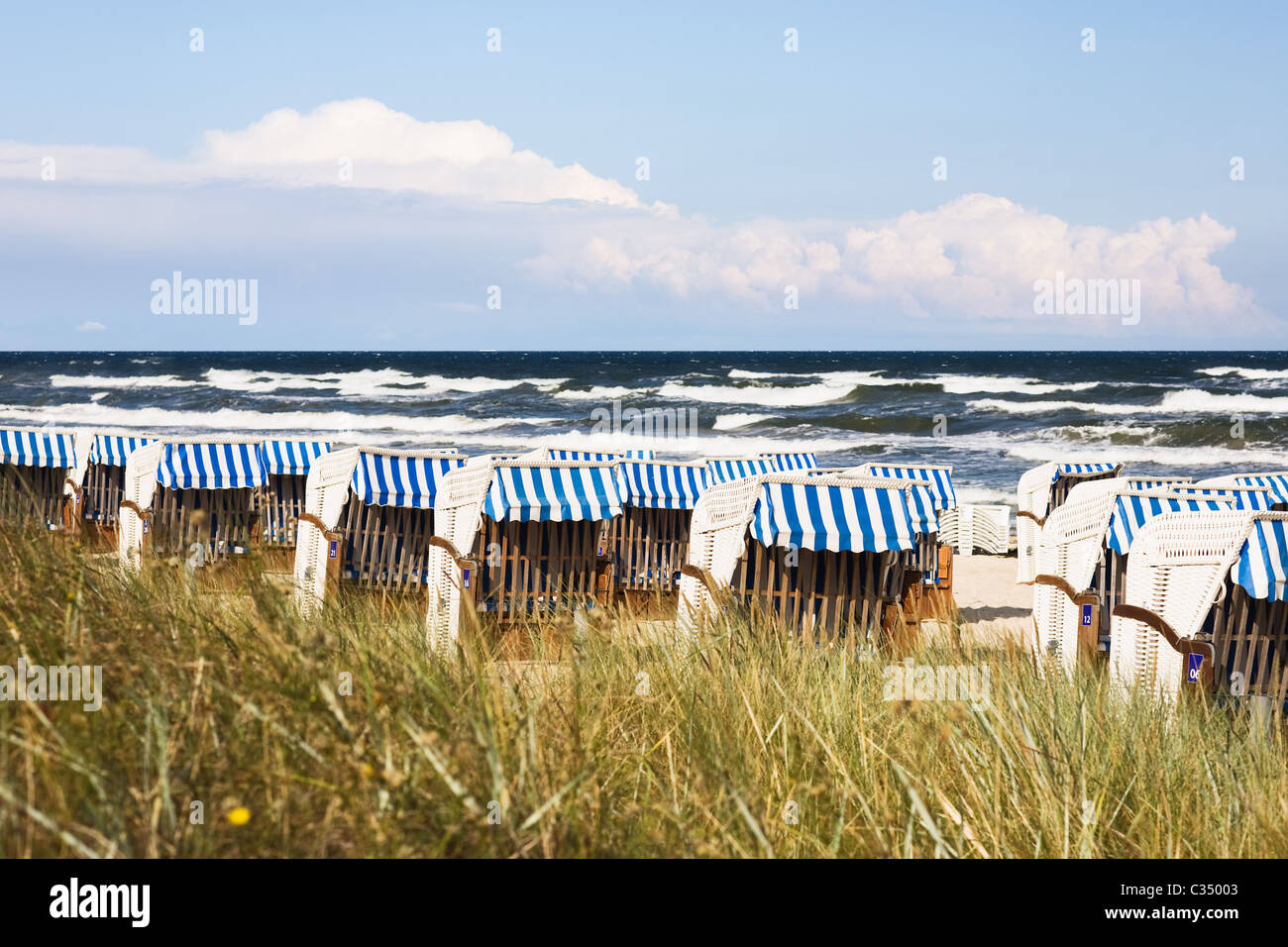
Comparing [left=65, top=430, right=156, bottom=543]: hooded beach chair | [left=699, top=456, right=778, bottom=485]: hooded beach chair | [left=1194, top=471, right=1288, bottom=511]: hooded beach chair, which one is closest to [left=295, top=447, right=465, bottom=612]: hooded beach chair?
[left=699, top=456, right=778, bottom=485]: hooded beach chair

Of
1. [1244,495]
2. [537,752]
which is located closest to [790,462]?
[1244,495]

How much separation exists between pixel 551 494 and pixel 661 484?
2861 millimetres

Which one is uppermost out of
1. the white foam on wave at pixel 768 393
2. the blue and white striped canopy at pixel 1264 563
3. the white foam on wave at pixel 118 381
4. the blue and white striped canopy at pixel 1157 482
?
the white foam on wave at pixel 118 381

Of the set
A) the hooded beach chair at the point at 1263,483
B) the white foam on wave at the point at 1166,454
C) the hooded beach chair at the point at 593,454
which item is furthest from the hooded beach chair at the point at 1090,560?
the white foam on wave at the point at 1166,454

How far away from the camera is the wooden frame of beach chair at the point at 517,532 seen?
712 cm

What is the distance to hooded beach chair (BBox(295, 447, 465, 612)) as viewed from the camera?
342 inches

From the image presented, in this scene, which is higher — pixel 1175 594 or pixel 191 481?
pixel 191 481

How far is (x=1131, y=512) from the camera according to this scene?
7.38 metres

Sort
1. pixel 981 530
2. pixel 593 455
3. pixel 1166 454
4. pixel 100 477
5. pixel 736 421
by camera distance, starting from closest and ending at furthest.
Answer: pixel 100 477, pixel 593 455, pixel 981 530, pixel 1166 454, pixel 736 421

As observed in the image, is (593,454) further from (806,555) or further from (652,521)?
(806,555)

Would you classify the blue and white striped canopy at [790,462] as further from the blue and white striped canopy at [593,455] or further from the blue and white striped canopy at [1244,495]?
the blue and white striped canopy at [1244,495]

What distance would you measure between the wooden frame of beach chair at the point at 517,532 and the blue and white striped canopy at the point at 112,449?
562 cm
